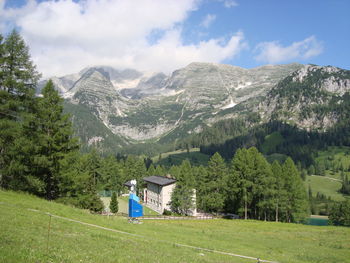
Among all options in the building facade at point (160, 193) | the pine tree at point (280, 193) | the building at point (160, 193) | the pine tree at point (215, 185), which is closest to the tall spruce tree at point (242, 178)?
the pine tree at point (215, 185)

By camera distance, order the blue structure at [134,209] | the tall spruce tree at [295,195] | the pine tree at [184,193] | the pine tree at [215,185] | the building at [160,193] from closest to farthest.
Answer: the blue structure at [134,209], the tall spruce tree at [295,195], the pine tree at [215,185], the pine tree at [184,193], the building at [160,193]

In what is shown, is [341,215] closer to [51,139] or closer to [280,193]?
[280,193]

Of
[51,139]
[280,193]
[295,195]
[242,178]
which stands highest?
[51,139]

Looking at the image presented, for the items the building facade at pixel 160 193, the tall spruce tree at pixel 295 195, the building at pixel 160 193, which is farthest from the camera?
the building at pixel 160 193

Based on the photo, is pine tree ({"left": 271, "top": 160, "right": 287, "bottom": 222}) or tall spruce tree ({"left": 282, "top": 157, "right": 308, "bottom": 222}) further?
tall spruce tree ({"left": 282, "top": 157, "right": 308, "bottom": 222})

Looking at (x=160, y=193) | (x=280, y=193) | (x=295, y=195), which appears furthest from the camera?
(x=160, y=193)

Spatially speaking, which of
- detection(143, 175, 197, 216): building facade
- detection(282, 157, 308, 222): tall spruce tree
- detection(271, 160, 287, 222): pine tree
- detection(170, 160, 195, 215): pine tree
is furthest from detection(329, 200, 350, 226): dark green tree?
detection(170, 160, 195, 215): pine tree

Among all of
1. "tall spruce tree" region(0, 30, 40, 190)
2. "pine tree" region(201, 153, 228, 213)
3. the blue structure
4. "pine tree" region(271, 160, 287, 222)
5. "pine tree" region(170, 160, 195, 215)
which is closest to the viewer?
"tall spruce tree" region(0, 30, 40, 190)

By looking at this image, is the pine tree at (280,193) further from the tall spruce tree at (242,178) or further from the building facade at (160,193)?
the building facade at (160,193)

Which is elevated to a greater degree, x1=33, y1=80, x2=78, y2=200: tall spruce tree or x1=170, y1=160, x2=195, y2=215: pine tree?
x1=33, y1=80, x2=78, y2=200: tall spruce tree

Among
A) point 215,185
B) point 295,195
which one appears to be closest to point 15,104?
point 215,185

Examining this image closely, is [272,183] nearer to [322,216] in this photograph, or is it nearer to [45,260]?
[45,260]

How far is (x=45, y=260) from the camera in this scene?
32.8 feet

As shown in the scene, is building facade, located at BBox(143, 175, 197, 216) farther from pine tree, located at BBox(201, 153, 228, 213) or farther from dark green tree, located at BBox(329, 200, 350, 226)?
dark green tree, located at BBox(329, 200, 350, 226)
